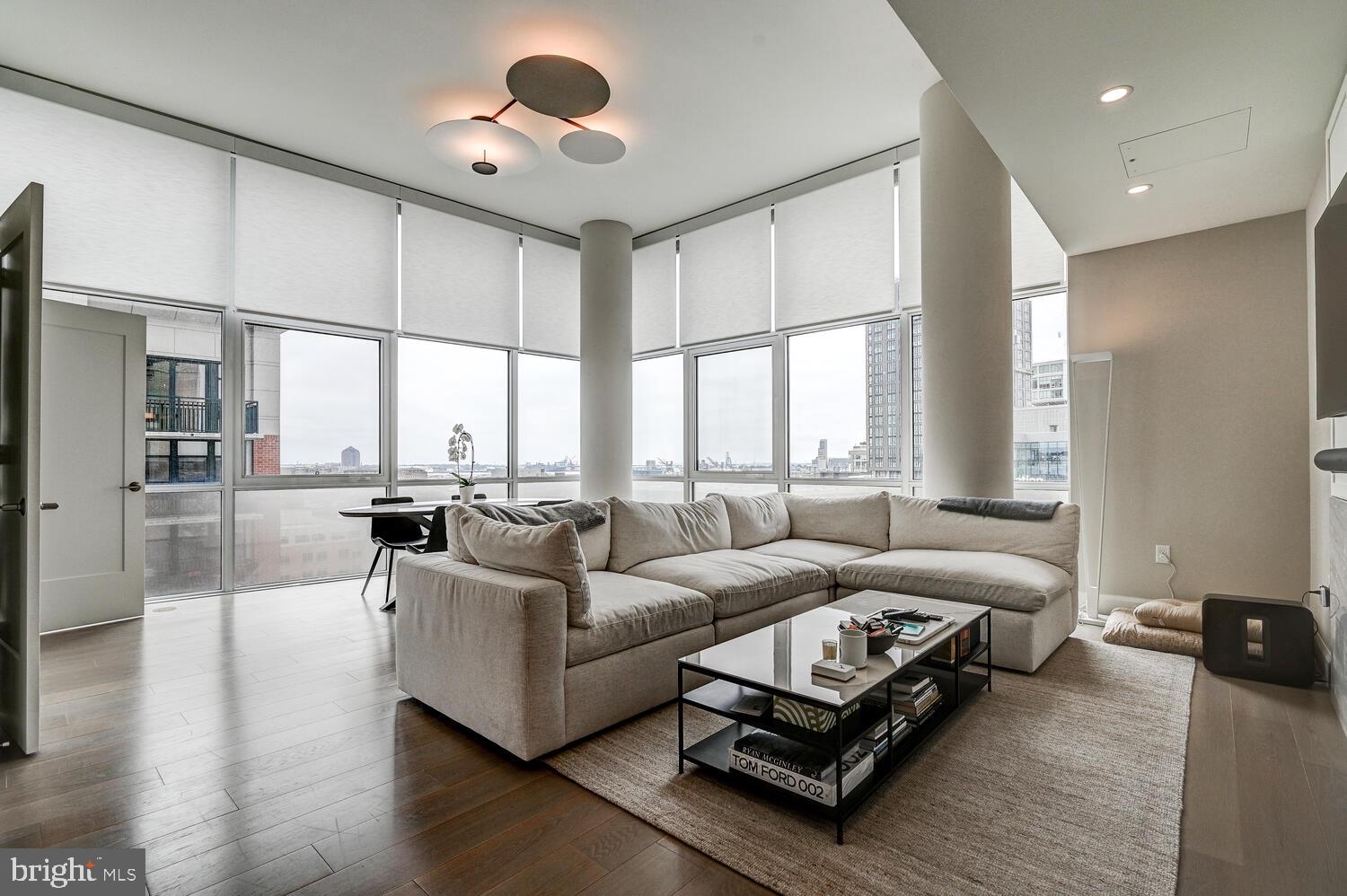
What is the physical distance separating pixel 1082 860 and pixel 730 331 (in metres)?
5.15

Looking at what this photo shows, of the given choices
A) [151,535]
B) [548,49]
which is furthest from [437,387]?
[548,49]

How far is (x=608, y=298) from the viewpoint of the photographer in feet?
21.4

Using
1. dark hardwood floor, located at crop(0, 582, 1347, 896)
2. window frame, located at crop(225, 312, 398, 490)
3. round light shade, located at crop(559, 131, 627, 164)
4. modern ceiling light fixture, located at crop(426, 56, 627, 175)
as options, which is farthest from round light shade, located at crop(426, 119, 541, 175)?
dark hardwood floor, located at crop(0, 582, 1347, 896)

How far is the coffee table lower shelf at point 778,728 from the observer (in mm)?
1813

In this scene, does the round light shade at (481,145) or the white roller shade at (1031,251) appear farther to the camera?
the white roller shade at (1031,251)

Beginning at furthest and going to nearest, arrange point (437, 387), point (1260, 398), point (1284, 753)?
point (437, 387) → point (1260, 398) → point (1284, 753)

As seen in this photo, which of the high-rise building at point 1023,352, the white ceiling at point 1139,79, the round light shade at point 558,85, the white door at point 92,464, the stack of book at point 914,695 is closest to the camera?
the white ceiling at point 1139,79

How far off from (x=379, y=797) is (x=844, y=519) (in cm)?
326

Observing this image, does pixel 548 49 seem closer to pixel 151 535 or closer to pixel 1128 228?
pixel 1128 228

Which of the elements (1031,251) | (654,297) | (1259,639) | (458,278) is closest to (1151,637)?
(1259,639)

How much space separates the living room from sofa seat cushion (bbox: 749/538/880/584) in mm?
68

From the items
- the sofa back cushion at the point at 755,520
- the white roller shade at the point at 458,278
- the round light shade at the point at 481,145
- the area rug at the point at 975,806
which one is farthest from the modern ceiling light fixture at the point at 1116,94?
the white roller shade at the point at 458,278

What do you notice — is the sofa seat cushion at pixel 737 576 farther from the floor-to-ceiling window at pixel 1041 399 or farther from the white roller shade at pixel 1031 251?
the white roller shade at pixel 1031 251

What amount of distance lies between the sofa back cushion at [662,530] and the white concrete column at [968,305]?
1.55 m
